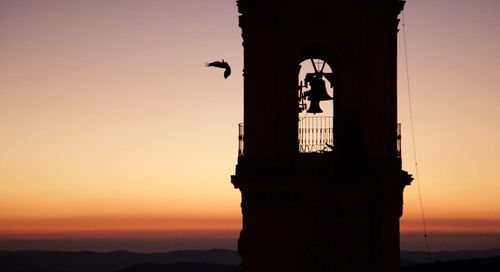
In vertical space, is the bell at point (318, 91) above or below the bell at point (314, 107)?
above

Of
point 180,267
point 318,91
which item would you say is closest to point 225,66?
point 318,91

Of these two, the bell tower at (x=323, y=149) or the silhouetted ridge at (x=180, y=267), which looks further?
the silhouetted ridge at (x=180, y=267)

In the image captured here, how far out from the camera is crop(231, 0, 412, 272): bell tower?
17.9 m

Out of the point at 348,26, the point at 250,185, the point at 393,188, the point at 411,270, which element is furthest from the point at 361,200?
the point at 411,270

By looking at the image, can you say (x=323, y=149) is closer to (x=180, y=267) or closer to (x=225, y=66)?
(x=225, y=66)

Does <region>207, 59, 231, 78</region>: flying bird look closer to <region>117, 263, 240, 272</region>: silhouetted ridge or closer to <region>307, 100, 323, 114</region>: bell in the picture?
<region>307, 100, 323, 114</region>: bell

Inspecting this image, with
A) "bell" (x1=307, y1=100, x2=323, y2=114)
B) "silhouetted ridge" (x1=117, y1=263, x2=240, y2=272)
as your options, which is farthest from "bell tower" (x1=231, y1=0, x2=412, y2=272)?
"silhouetted ridge" (x1=117, y1=263, x2=240, y2=272)

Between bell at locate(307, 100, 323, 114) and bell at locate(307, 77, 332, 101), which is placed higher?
bell at locate(307, 77, 332, 101)

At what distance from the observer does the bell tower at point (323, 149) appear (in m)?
17.9

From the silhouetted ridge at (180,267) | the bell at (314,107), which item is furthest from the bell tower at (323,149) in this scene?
the silhouetted ridge at (180,267)

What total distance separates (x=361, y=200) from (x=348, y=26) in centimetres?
315

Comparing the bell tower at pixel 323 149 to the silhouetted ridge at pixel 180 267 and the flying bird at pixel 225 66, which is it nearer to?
the flying bird at pixel 225 66

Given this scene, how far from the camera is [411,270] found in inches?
2147

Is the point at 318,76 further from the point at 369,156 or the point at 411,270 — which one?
the point at 411,270
